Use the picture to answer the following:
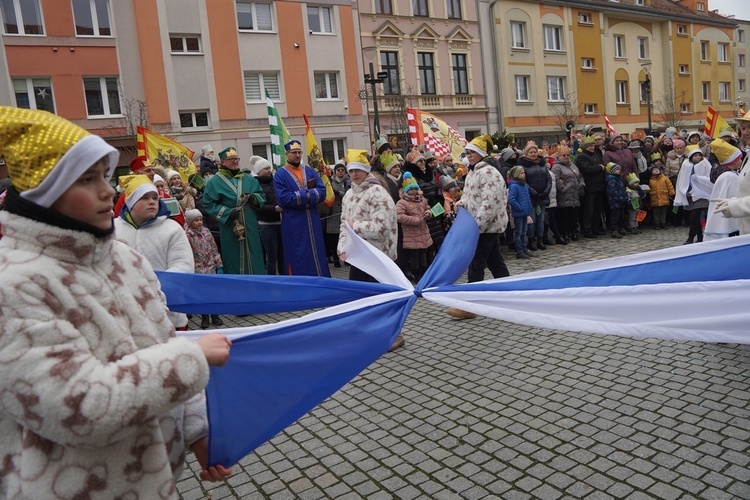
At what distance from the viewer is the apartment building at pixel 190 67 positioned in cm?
2297

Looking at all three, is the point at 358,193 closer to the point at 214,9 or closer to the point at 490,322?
the point at 490,322

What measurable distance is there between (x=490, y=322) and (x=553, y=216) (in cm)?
592

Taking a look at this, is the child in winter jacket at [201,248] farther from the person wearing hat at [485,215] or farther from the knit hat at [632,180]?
the knit hat at [632,180]

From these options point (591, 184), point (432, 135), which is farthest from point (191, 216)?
point (591, 184)

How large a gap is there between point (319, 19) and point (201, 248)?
82.5 feet

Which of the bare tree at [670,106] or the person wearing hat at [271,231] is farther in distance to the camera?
the bare tree at [670,106]

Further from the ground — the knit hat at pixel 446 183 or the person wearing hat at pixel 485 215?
the knit hat at pixel 446 183

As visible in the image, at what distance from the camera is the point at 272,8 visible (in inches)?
1094

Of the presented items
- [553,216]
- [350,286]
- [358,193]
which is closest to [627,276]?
[350,286]

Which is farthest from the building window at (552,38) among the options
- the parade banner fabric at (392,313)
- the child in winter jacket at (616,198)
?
the parade banner fabric at (392,313)

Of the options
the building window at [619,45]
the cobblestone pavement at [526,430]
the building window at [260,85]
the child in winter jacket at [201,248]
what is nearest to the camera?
the cobblestone pavement at [526,430]

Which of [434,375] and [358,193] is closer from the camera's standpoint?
[434,375]

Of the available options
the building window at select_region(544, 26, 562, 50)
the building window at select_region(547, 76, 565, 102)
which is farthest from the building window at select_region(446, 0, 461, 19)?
the building window at select_region(547, 76, 565, 102)

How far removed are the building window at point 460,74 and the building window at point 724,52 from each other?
26.9 meters
